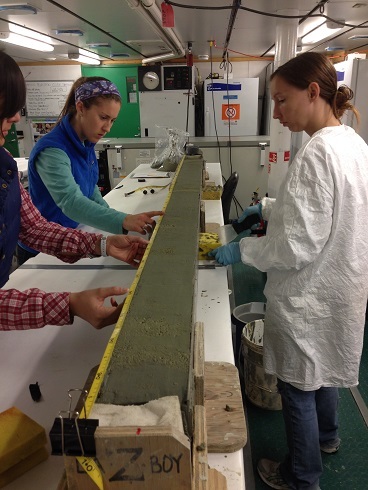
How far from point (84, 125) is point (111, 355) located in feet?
4.61

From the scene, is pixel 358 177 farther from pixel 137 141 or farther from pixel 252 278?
pixel 137 141

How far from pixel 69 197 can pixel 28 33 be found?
2.91m

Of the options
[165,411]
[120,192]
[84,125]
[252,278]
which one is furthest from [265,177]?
[165,411]

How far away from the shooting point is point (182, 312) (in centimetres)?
88

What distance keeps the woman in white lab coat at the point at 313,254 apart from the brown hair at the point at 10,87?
83 cm

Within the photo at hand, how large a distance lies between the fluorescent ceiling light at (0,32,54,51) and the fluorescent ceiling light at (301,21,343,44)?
293cm

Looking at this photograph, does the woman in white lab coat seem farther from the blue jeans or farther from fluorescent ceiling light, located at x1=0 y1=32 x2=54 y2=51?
fluorescent ceiling light, located at x1=0 y1=32 x2=54 y2=51

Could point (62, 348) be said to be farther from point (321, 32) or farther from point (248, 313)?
point (321, 32)

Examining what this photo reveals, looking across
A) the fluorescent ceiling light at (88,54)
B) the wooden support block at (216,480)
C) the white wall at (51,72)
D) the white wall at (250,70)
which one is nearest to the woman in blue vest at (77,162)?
the wooden support block at (216,480)

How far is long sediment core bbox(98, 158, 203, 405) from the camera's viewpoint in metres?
0.65

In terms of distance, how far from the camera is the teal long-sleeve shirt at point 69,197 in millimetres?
1618

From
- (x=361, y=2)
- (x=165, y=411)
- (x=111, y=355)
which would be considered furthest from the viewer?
(x=361, y=2)

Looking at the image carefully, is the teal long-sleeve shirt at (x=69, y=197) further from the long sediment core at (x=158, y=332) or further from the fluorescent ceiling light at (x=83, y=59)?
the fluorescent ceiling light at (x=83, y=59)

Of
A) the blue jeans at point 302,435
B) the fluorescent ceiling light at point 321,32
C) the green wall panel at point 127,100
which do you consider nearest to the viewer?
the blue jeans at point 302,435
